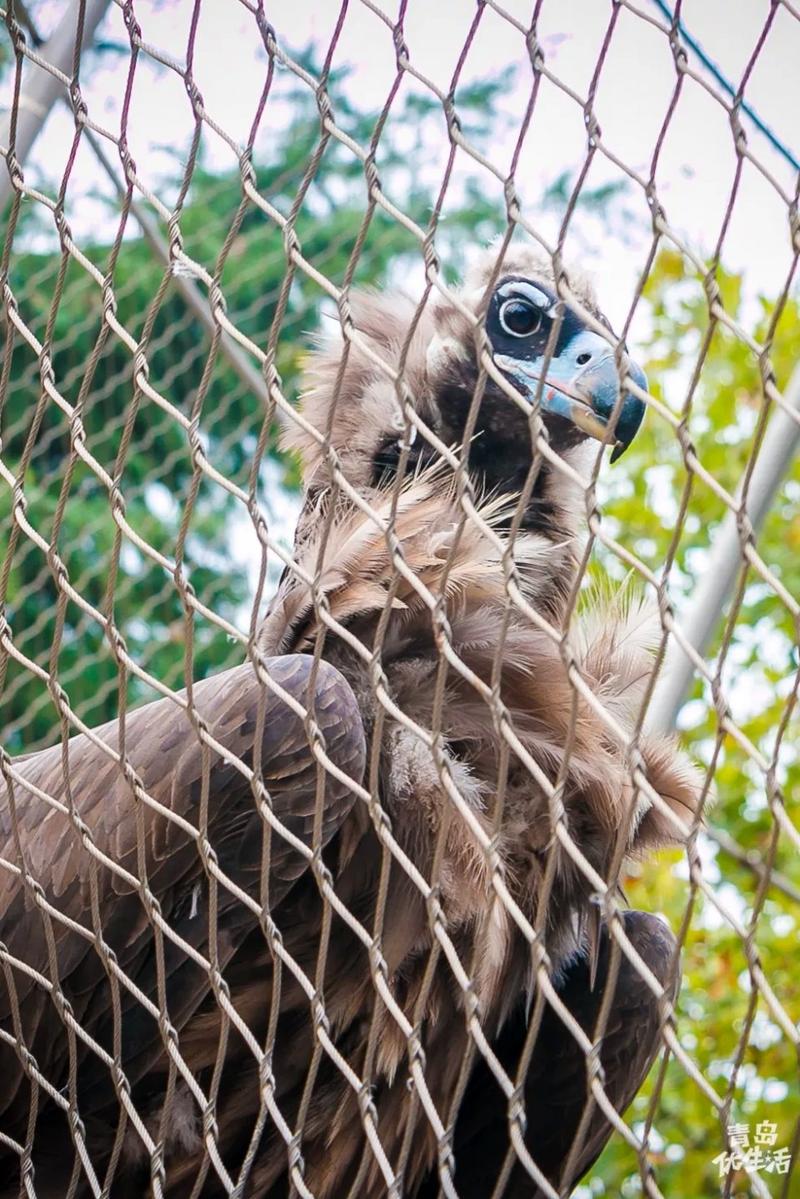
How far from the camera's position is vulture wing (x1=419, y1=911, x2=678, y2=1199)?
2.74 meters

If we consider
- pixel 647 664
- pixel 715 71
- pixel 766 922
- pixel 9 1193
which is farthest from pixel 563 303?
pixel 766 922

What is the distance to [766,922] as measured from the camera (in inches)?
227

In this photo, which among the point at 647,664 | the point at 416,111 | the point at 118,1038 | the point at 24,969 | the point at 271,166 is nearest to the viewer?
the point at 118,1038

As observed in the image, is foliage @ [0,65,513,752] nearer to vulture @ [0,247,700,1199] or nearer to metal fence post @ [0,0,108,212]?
metal fence post @ [0,0,108,212]

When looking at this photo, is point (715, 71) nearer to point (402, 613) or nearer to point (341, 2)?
point (341, 2)

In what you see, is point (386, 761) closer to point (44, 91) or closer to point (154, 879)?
point (154, 879)

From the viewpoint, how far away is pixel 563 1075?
9.01 feet

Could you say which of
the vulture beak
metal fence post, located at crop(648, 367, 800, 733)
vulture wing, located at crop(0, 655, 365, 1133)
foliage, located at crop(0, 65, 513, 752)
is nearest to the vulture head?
the vulture beak

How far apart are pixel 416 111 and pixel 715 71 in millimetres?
2688

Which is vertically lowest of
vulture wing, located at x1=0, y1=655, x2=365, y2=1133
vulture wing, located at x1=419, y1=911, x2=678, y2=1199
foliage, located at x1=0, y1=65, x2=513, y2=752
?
vulture wing, located at x1=0, y1=655, x2=365, y2=1133

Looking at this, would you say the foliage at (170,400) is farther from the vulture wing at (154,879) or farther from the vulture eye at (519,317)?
the vulture wing at (154,879)

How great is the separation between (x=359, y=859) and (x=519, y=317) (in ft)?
4.20

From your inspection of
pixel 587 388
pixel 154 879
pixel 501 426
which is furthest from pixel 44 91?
pixel 154 879

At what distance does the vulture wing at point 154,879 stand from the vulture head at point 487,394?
679 millimetres
